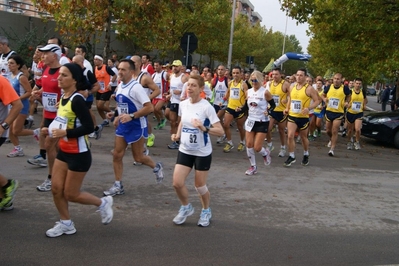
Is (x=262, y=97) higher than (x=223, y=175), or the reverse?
(x=262, y=97)

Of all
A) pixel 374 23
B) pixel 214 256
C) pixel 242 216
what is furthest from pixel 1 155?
pixel 374 23

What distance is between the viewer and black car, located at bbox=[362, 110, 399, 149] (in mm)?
13414

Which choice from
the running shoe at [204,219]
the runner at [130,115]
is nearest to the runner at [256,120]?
the runner at [130,115]

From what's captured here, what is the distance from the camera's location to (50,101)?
6590mm

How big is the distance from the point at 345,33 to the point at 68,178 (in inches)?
576

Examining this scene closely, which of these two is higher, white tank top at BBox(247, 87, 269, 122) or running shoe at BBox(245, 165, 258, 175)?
white tank top at BBox(247, 87, 269, 122)

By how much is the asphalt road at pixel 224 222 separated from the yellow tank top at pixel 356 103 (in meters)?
3.80

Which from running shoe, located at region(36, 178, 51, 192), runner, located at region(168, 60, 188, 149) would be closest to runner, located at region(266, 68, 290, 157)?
runner, located at region(168, 60, 188, 149)

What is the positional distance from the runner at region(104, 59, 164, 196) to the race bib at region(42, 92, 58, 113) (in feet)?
2.69

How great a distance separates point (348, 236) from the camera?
5488mm

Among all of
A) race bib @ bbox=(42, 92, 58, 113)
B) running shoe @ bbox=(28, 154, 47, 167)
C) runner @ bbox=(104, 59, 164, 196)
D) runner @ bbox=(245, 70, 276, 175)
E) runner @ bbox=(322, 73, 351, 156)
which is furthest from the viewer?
runner @ bbox=(322, 73, 351, 156)

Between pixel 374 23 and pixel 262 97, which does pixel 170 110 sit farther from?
pixel 374 23

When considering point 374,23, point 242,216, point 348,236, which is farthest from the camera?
point 374,23

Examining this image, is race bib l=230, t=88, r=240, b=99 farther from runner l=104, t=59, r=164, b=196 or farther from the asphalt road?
runner l=104, t=59, r=164, b=196
